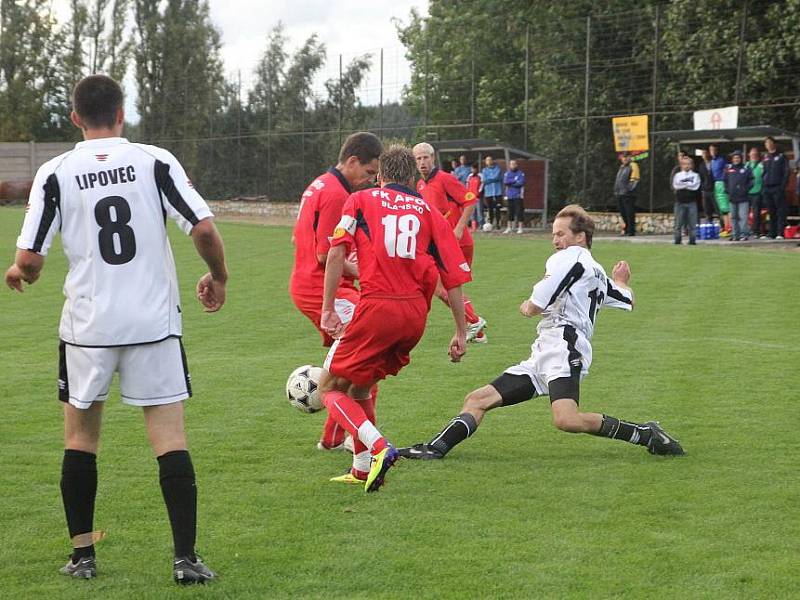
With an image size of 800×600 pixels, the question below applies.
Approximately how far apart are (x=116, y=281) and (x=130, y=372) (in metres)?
0.37

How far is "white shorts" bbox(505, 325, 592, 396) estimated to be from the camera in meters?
6.45

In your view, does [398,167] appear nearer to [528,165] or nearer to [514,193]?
[514,193]

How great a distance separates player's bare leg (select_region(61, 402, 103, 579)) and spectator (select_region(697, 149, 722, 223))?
72.6 ft

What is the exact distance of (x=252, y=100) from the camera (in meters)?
42.5

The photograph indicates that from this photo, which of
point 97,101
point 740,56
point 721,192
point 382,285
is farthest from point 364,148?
point 740,56

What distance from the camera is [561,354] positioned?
6473mm

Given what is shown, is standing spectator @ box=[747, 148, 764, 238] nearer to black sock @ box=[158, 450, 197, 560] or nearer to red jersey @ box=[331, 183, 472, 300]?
red jersey @ box=[331, 183, 472, 300]

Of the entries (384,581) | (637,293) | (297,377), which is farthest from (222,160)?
(384,581)

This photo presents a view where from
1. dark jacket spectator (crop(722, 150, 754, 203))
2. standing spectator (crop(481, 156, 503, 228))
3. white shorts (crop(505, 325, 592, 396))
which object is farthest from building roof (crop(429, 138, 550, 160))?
white shorts (crop(505, 325, 592, 396))

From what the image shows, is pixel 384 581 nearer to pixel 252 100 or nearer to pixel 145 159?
pixel 145 159

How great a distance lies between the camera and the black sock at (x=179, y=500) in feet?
14.9

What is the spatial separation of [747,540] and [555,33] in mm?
29910

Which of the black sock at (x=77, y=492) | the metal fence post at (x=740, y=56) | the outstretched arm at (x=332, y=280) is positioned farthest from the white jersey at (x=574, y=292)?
the metal fence post at (x=740, y=56)

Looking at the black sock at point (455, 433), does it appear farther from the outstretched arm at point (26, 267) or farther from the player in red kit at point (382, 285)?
the outstretched arm at point (26, 267)
